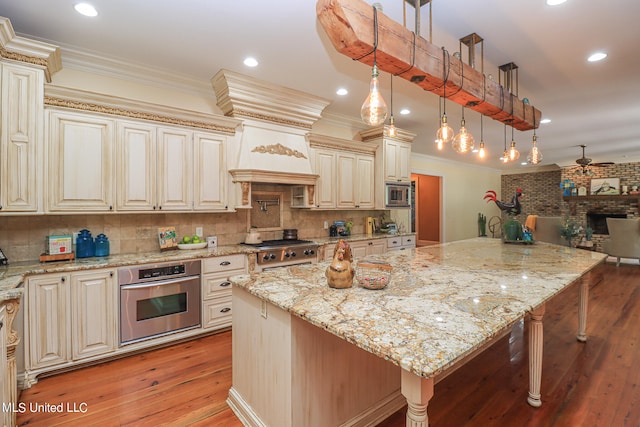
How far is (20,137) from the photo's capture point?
231 centimetres

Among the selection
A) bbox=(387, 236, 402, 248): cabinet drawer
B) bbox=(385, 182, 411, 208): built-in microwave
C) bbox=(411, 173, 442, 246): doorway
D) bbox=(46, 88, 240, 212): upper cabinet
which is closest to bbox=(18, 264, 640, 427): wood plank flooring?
bbox=(46, 88, 240, 212): upper cabinet

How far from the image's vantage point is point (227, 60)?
291 cm

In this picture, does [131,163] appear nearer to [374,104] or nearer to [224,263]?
[224,263]

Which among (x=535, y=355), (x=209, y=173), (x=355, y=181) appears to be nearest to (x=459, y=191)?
(x=355, y=181)

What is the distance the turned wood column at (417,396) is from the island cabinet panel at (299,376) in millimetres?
590

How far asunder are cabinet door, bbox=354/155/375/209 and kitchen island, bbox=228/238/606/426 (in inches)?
100

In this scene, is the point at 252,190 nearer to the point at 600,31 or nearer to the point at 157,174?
the point at 157,174

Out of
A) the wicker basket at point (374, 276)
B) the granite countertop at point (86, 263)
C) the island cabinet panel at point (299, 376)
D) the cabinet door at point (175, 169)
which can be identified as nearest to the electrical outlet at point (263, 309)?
the island cabinet panel at point (299, 376)

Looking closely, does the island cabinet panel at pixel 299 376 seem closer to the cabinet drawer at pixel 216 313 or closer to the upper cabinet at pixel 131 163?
the cabinet drawer at pixel 216 313

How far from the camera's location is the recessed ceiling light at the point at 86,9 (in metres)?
2.13

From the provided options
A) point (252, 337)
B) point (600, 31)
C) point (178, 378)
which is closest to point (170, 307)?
point (178, 378)

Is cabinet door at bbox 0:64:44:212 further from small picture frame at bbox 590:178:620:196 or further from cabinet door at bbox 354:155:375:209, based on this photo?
small picture frame at bbox 590:178:620:196

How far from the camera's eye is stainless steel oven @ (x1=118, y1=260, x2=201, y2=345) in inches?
104

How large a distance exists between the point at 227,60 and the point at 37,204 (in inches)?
78.9
